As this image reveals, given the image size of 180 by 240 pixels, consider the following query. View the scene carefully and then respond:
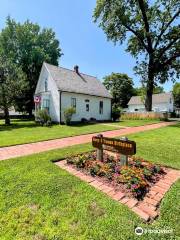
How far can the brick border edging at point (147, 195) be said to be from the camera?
2.83 meters

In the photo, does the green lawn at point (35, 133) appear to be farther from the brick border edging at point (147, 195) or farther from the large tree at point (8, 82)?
the brick border edging at point (147, 195)

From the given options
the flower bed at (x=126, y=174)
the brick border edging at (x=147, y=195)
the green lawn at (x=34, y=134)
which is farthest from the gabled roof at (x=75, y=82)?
the brick border edging at (x=147, y=195)

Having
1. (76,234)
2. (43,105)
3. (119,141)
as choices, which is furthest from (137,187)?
(43,105)

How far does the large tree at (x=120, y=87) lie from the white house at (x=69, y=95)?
104 feet

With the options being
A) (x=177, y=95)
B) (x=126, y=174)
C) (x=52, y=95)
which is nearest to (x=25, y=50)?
(x=52, y=95)

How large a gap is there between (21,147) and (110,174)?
14.8 ft

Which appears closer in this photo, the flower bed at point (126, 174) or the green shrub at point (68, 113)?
the flower bed at point (126, 174)

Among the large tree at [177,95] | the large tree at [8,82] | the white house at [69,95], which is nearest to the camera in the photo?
the large tree at [8,82]

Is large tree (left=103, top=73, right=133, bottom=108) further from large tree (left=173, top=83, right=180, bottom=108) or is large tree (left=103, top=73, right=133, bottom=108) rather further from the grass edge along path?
the grass edge along path

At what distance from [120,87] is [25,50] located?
32.4 m

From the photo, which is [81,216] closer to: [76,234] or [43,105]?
[76,234]

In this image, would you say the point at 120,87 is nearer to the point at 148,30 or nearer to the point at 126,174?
the point at 148,30

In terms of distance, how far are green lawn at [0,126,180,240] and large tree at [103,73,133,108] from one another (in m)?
50.0

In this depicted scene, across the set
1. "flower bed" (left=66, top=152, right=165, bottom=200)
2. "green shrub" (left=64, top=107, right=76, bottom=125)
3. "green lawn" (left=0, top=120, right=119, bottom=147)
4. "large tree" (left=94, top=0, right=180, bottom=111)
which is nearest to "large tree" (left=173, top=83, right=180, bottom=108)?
"large tree" (left=94, top=0, right=180, bottom=111)
